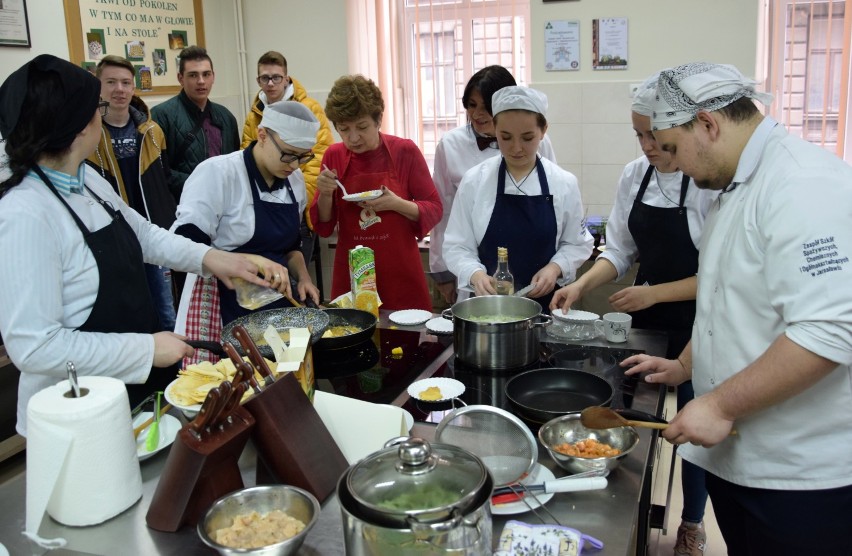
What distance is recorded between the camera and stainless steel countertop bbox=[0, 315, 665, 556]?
1277 millimetres

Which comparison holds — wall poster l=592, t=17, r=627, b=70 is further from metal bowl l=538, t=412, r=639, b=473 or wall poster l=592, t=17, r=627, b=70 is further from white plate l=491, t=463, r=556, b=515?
white plate l=491, t=463, r=556, b=515

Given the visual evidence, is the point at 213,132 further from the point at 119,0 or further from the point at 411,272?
the point at 411,272

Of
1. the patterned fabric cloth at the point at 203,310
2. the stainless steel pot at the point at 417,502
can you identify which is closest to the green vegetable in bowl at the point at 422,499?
the stainless steel pot at the point at 417,502

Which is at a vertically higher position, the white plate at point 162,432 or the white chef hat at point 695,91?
the white chef hat at point 695,91

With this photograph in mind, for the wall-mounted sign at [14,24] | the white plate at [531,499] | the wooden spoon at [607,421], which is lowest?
the white plate at [531,499]

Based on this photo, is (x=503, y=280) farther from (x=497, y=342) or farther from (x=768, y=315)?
(x=768, y=315)

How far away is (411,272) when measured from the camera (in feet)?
10.9

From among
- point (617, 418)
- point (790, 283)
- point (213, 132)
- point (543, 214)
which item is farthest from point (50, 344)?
point (213, 132)

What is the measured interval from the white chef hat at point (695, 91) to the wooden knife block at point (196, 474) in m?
1.10

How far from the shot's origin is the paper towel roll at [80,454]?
1.27m

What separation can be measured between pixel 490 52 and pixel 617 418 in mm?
4164

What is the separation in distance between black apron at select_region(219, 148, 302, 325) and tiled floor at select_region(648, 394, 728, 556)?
1.74m

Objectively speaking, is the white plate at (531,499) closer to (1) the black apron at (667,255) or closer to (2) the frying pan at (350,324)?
(2) the frying pan at (350,324)

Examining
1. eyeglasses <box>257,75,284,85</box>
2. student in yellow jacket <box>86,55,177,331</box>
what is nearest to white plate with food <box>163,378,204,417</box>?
student in yellow jacket <box>86,55,177,331</box>
